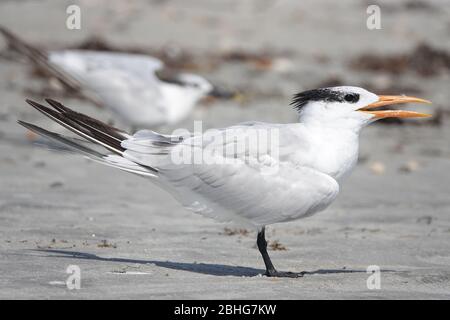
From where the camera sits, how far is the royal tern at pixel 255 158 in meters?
4.70

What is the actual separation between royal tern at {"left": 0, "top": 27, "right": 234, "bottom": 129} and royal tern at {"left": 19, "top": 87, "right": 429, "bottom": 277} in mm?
3797

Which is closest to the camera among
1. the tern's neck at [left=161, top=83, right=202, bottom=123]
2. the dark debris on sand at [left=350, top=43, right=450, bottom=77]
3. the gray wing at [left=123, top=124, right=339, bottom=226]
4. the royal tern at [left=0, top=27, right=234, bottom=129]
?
the gray wing at [left=123, top=124, right=339, bottom=226]

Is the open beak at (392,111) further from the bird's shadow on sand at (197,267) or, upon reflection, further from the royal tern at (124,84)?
the royal tern at (124,84)

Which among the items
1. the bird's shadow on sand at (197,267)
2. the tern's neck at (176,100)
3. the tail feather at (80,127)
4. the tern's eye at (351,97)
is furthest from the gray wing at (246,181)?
the tern's neck at (176,100)

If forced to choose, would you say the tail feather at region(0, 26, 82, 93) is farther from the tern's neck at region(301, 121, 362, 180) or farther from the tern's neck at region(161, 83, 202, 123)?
the tern's neck at region(301, 121, 362, 180)

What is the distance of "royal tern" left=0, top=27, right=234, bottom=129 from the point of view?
28.3 feet

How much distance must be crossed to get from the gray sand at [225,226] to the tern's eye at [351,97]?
0.85m

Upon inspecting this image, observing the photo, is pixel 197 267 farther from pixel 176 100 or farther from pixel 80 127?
pixel 176 100

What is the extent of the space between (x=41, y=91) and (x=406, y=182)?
4.93m

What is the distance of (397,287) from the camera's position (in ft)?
14.4

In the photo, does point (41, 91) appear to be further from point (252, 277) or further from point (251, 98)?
point (252, 277)

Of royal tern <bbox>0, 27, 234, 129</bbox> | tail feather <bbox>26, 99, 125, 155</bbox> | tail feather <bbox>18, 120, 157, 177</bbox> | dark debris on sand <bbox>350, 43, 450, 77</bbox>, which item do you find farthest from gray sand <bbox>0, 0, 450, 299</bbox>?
royal tern <bbox>0, 27, 234, 129</bbox>

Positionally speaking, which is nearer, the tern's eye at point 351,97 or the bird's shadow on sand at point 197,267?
the bird's shadow on sand at point 197,267
